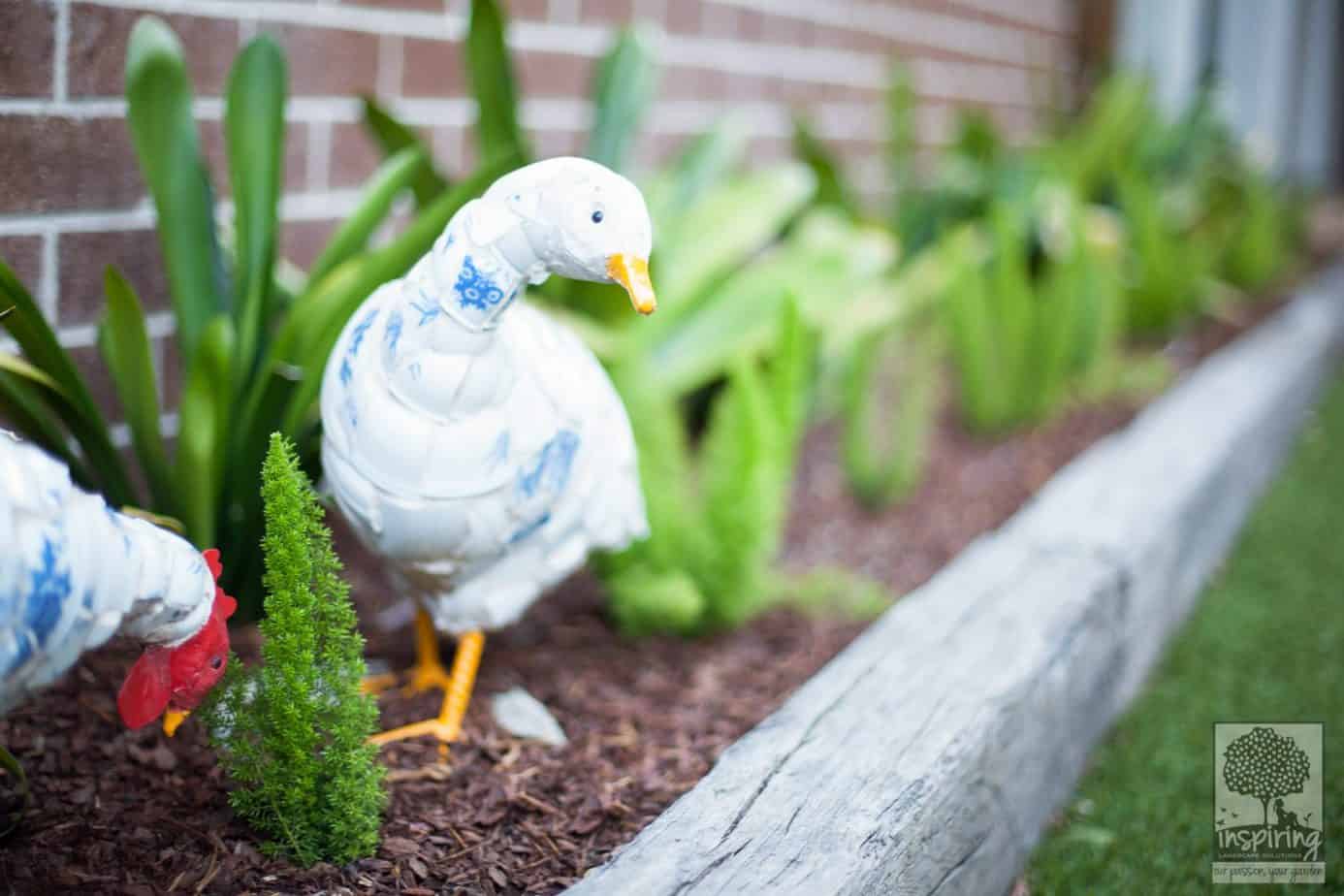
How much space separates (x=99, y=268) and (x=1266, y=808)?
1442 millimetres

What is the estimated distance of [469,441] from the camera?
112 cm

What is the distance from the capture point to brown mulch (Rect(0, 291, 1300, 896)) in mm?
1031

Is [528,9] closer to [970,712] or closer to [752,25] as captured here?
[752,25]

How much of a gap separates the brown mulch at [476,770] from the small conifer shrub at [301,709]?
39mm

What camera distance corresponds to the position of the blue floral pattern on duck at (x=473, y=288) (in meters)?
1.07

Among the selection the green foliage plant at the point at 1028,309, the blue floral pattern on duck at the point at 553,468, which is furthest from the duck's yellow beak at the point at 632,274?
the green foliage plant at the point at 1028,309

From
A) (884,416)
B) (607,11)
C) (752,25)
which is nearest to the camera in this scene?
(884,416)

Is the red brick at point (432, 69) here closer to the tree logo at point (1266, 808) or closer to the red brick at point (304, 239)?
the red brick at point (304, 239)

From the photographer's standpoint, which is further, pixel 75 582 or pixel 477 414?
pixel 477 414

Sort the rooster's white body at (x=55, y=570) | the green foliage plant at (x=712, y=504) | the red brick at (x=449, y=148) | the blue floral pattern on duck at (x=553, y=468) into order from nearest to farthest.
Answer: the rooster's white body at (x=55, y=570) < the blue floral pattern on duck at (x=553, y=468) < the green foliage plant at (x=712, y=504) < the red brick at (x=449, y=148)

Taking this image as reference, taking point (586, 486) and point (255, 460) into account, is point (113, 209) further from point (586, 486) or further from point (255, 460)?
point (586, 486)

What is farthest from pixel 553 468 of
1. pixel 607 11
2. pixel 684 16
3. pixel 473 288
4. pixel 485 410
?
pixel 684 16

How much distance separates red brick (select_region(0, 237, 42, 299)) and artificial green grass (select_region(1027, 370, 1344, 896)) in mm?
1235

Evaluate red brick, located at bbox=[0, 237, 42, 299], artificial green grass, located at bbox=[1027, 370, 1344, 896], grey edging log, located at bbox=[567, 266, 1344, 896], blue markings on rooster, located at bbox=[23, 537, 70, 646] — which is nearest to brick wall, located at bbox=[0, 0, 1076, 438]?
red brick, located at bbox=[0, 237, 42, 299]
